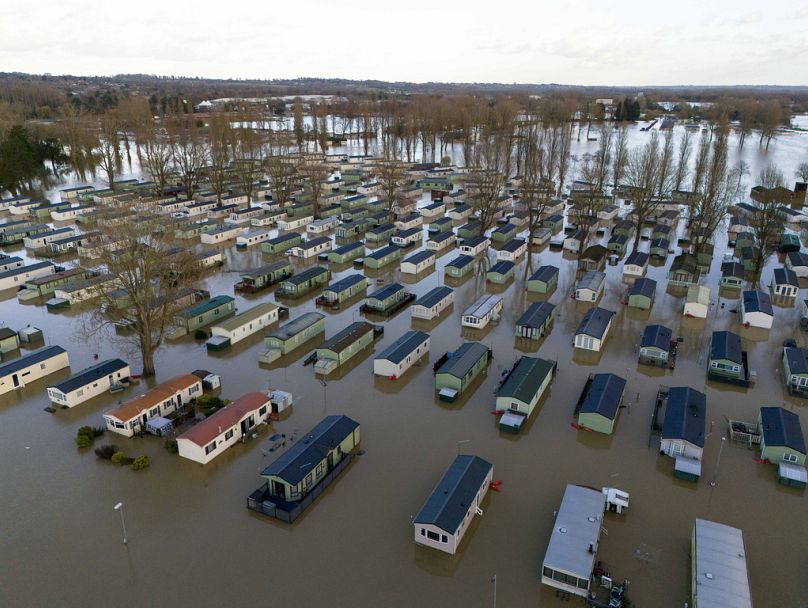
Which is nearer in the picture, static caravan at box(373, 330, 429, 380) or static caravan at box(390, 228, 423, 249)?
static caravan at box(373, 330, 429, 380)

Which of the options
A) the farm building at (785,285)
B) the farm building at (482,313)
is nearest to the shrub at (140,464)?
the farm building at (482,313)

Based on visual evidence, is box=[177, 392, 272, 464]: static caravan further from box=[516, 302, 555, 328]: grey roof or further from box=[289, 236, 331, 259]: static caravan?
box=[289, 236, 331, 259]: static caravan

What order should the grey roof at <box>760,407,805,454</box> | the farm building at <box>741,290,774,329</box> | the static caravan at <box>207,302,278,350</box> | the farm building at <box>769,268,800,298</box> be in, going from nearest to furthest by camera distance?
the grey roof at <box>760,407,805,454</box> < the static caravan at <box>207,302,278,350</box> < the farm building at <box>741,290,774,329</box> < the farm building at <box>769,268,800,298</box>

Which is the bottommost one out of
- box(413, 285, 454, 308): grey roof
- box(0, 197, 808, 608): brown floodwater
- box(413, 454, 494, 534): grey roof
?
box(0, 197, 808, 608): brown floodwater

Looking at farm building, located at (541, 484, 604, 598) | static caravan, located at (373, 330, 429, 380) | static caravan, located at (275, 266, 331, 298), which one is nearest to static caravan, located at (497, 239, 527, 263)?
static caravan, located at (275, 266, 331, 298)

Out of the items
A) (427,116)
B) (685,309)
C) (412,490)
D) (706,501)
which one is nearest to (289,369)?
(412,490)

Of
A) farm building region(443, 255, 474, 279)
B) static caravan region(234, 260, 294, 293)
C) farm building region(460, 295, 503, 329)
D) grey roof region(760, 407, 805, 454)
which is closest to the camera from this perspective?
grey roof region(760, 407, 805, 454)

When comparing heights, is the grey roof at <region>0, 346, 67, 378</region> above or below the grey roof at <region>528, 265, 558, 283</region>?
below

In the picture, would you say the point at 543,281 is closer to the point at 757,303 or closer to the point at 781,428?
the point at 757,303
